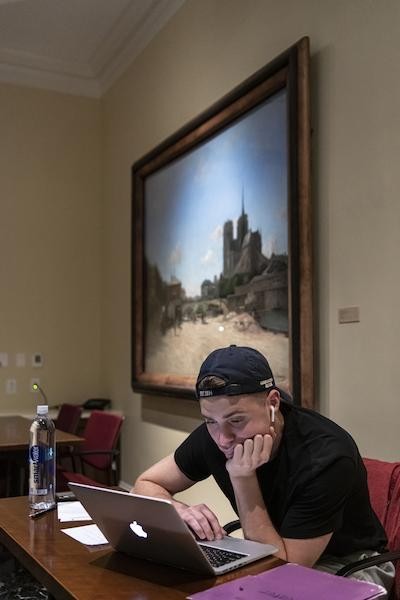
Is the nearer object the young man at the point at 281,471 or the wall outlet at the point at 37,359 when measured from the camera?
the young man at the point at 281,471

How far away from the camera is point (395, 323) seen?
239cm

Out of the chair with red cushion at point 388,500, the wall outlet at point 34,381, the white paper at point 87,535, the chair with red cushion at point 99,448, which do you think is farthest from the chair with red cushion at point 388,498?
the wall outlet at point 34,381

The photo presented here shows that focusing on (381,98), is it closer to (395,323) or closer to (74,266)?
(395,323)

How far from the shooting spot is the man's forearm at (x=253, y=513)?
1.50m

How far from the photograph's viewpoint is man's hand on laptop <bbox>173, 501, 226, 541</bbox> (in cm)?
156

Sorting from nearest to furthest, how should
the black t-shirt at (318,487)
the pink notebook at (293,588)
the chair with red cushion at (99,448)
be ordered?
the pink notebook at (293,588), the black t-shirt at (318,487), the chair with red cushion at (99,448)

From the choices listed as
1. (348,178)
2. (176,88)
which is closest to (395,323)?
(348,178)

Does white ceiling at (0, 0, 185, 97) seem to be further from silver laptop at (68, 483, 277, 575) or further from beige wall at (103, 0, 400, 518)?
silver laptop at (68, 483, 277, 575)

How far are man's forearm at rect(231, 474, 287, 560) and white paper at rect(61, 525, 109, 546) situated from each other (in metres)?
0.35

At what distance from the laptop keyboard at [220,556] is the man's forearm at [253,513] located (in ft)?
0.33

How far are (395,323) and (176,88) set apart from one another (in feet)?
8.53

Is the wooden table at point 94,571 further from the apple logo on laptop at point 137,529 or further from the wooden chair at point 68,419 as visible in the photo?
the wooden chair at point 68,419

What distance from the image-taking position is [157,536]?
1.34 metres

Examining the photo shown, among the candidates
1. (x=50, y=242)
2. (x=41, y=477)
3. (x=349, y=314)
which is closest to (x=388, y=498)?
(x=349, y=314)
